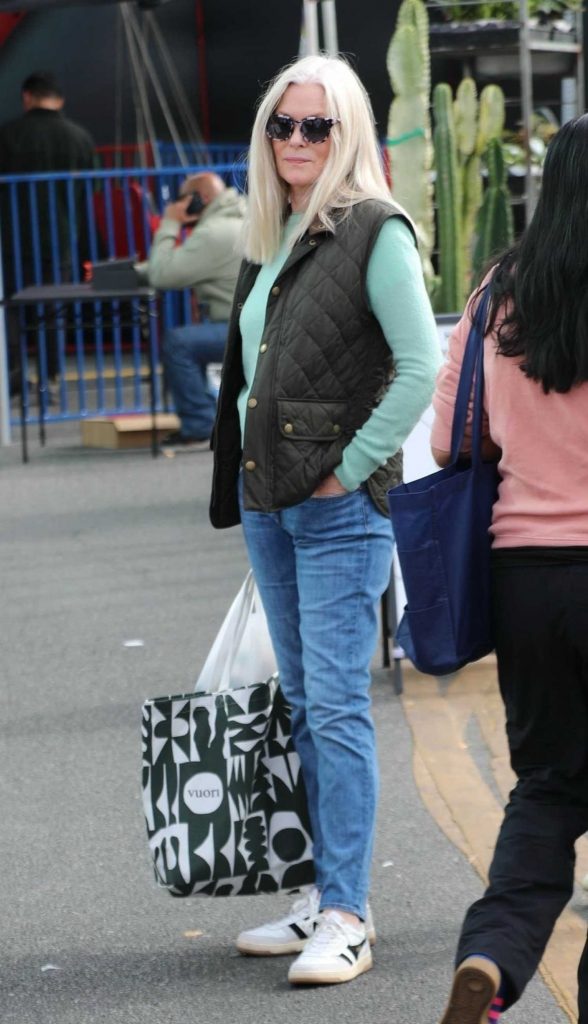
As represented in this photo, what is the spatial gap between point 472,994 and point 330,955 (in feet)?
2.88

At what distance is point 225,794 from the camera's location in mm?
3615

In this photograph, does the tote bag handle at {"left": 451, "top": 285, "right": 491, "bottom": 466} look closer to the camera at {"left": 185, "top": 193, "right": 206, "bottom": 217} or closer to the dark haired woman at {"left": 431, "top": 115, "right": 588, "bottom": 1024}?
the dark haired woman at {"left": 431, "top": 115, "right": 588, "bottom": 1024}

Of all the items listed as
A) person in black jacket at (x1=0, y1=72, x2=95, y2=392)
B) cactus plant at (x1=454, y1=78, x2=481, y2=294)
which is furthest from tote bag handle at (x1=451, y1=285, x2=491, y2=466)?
person in black jacket at (x1=0, y1=72, x2=95, y2=392)

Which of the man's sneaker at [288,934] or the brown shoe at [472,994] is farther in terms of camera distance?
the man's sneaker at [288,934]

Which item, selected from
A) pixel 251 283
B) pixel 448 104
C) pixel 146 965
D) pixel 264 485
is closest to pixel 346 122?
pixel 251 283

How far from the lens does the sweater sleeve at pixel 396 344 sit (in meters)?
3.34

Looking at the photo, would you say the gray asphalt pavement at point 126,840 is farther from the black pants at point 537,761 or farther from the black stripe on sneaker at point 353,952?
the black pants at point 537,761

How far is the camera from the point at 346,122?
340 centimetres

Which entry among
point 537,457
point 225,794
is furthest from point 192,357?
point 537,457

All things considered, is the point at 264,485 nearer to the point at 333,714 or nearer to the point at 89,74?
the point at 333,714

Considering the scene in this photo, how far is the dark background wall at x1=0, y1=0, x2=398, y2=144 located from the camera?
46.0 ft

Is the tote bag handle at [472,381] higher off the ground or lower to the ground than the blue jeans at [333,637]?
higher

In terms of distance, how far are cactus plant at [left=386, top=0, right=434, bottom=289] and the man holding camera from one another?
103 inches

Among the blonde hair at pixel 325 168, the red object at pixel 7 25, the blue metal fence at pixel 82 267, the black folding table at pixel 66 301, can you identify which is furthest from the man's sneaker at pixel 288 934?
the red object at pixel 7 25
